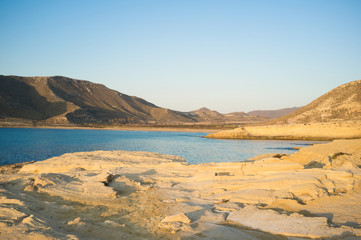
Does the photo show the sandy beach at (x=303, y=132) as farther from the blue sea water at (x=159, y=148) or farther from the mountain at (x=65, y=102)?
the mountain at (x=65, y=102)

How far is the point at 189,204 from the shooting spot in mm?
6633

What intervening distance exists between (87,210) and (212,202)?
3398 mm

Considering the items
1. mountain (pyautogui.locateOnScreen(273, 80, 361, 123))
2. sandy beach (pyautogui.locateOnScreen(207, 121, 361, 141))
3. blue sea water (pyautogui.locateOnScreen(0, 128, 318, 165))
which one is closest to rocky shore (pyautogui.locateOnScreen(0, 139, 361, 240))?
blue sea water (pyautogui.locateOnScreen(0, 128, 318, 165))

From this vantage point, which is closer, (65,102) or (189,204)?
(189,204)

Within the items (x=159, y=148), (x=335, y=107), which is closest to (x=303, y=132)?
(x=335, y=107)

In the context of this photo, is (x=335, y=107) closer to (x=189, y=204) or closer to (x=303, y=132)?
(x=303, y=132)

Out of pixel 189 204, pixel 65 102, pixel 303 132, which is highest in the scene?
pixel 65 102

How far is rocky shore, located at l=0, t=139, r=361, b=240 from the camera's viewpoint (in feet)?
15.4

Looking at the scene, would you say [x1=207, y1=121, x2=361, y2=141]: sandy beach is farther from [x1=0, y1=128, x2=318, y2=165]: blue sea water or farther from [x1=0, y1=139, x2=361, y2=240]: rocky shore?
[x1=0, y1=139, x2=361, y2=240]: rocky shore

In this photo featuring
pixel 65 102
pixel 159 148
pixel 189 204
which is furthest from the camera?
pixel 65 102

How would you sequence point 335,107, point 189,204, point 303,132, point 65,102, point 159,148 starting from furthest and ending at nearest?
point 65,102 < point 335,107 < point 303,132 < point 159,148 < point 189,204

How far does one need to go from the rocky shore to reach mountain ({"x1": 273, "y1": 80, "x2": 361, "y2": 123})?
4289 cm

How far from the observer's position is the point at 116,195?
7.61 meters

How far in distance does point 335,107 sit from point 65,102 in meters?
104
